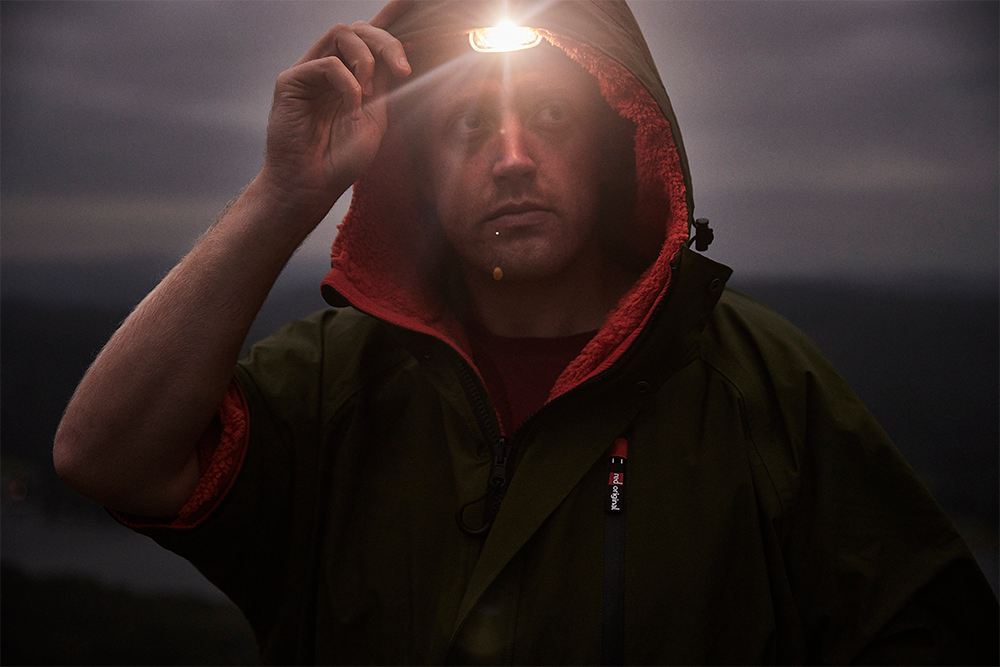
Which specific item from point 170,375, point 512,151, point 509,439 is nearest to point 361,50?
point 512,151

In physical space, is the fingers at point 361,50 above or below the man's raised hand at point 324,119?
above

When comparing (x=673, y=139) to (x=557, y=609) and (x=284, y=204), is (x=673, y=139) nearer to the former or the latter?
(x=284, y=204)

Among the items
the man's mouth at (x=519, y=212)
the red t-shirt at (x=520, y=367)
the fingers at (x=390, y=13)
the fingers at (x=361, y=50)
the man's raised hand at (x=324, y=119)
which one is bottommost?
the red t-shirt at (x=520, y=367)

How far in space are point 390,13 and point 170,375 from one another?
772mm

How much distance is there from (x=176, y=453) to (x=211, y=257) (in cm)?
31

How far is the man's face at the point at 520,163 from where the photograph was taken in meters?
1.15

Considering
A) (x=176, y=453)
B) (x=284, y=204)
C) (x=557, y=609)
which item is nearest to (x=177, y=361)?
(x=176, y=453)

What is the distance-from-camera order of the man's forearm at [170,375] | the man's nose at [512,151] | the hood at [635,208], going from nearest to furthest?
the man's forearm at [170,375], the hood at [635,208], the man's nose at [512,151]

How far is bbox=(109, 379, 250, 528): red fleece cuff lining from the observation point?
3.09ft

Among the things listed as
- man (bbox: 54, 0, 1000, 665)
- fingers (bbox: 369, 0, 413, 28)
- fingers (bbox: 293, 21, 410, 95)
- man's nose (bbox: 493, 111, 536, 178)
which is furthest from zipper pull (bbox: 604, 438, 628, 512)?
fingers (bbox: 369, 0, 413, 28)

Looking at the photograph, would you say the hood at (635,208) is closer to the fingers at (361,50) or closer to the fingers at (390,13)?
the fingers at (390,13)

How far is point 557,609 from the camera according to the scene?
90 centimetres

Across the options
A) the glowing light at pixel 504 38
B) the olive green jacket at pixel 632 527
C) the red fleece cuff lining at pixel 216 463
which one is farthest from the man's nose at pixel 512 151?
the red fleece cuff lining at pixel 216 463

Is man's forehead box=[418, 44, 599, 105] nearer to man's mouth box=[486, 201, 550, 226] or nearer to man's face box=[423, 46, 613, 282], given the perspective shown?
man's face box=[423, 46, 613, 282]
